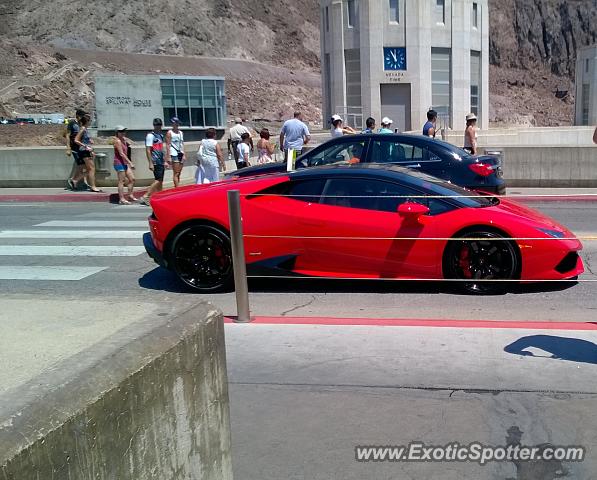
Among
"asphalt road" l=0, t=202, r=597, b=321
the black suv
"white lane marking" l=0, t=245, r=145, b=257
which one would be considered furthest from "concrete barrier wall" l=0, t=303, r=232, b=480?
the black suv

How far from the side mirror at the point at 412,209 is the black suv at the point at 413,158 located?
15.5 ft

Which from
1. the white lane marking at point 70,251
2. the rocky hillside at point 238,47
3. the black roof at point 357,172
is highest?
the rocky hillside at point 238,47

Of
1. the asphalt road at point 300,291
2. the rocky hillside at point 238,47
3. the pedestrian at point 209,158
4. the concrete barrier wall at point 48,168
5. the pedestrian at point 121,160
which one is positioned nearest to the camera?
the asphalt road at point 300,291

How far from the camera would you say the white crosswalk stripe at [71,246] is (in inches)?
346

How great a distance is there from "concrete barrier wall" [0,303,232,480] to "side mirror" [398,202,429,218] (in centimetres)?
420

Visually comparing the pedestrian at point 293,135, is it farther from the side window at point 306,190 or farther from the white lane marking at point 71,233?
the side window at point 306,190

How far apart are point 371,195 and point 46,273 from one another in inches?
169

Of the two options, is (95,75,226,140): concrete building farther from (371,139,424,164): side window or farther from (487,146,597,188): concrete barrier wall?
(371,139,424,164): side window

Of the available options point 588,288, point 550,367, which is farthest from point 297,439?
point 588,288

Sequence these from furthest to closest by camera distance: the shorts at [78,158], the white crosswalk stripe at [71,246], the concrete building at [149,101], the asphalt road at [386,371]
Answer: the concrete building at [149,101]
the shorts at [78,158]
the white crosswalk stripe at [71,246]
the asphalt road at [386,371]

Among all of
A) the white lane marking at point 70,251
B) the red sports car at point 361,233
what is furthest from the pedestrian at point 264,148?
the red sports car at point 361,233

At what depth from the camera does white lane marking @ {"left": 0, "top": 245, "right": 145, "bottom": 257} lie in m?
9.72

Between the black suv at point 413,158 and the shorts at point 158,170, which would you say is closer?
the black suv at point 413,158

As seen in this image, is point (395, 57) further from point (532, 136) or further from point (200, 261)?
point (200, 261)
